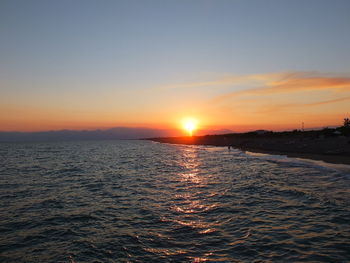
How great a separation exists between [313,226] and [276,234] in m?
1.98

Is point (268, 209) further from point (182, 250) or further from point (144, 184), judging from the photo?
point (144, 184)

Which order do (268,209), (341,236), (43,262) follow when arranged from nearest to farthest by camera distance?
(43,262), (341,236), (268,209)

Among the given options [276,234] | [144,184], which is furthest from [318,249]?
[144,184]

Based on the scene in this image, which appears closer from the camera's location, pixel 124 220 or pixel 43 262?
pixel 43 262

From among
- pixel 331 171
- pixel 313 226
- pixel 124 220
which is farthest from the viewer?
pixel 331 171

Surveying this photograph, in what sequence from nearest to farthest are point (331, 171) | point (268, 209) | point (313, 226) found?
1. point (313, 226)
2. point (268, 209)
3. point (331, 171)

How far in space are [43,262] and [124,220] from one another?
4.54 m

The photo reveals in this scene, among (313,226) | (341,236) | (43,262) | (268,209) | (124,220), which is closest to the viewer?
(43,262)

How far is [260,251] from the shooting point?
9008mm

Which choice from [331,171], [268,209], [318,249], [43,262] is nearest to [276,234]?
[318,249]

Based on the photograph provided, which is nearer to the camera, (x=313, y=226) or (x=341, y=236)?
(x=341, y=236)

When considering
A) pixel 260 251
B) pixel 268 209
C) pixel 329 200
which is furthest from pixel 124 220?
pixel 329 200

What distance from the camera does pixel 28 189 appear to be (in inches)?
832

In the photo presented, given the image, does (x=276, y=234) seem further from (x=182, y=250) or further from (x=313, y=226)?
(x=182, y=250)
